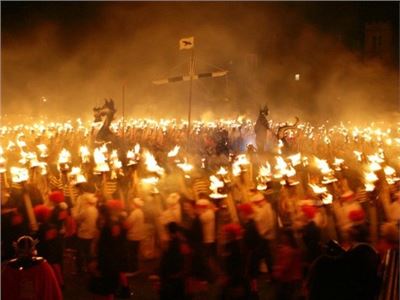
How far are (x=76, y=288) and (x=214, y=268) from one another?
2.25 m

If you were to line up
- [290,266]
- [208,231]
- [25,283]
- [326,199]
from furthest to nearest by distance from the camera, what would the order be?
[326,199] < [208,231] < [290,266] < [25,283]

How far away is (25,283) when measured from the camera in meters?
4.65

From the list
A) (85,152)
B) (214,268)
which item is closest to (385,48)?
(85,152)

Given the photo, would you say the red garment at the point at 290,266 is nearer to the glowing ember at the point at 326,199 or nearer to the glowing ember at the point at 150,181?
the glowing ember at the point at 326,199

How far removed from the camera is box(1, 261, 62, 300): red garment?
465cm

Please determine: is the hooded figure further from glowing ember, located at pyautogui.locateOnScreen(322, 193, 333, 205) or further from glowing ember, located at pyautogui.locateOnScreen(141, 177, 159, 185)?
glowing ember, located at pyautogui.locateOnScreen(322, 193, 333, 205)

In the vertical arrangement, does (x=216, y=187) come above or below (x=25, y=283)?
above

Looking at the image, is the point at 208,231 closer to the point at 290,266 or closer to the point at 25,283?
the point at 290,266

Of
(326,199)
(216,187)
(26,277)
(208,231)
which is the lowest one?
(26,277)

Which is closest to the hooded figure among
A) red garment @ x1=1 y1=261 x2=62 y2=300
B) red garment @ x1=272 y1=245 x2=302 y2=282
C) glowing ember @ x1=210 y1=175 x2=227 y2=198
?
red garment @ x1=1 y1=261 x2=62 y2=300

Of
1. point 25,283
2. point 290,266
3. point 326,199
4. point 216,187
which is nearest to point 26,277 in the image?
point 25,283

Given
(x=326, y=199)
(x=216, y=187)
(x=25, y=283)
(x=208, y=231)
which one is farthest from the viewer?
(x=216, y=187)

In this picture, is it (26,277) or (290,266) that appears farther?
(290,266)

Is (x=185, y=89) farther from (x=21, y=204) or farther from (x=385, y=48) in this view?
(x=21, y=204)
